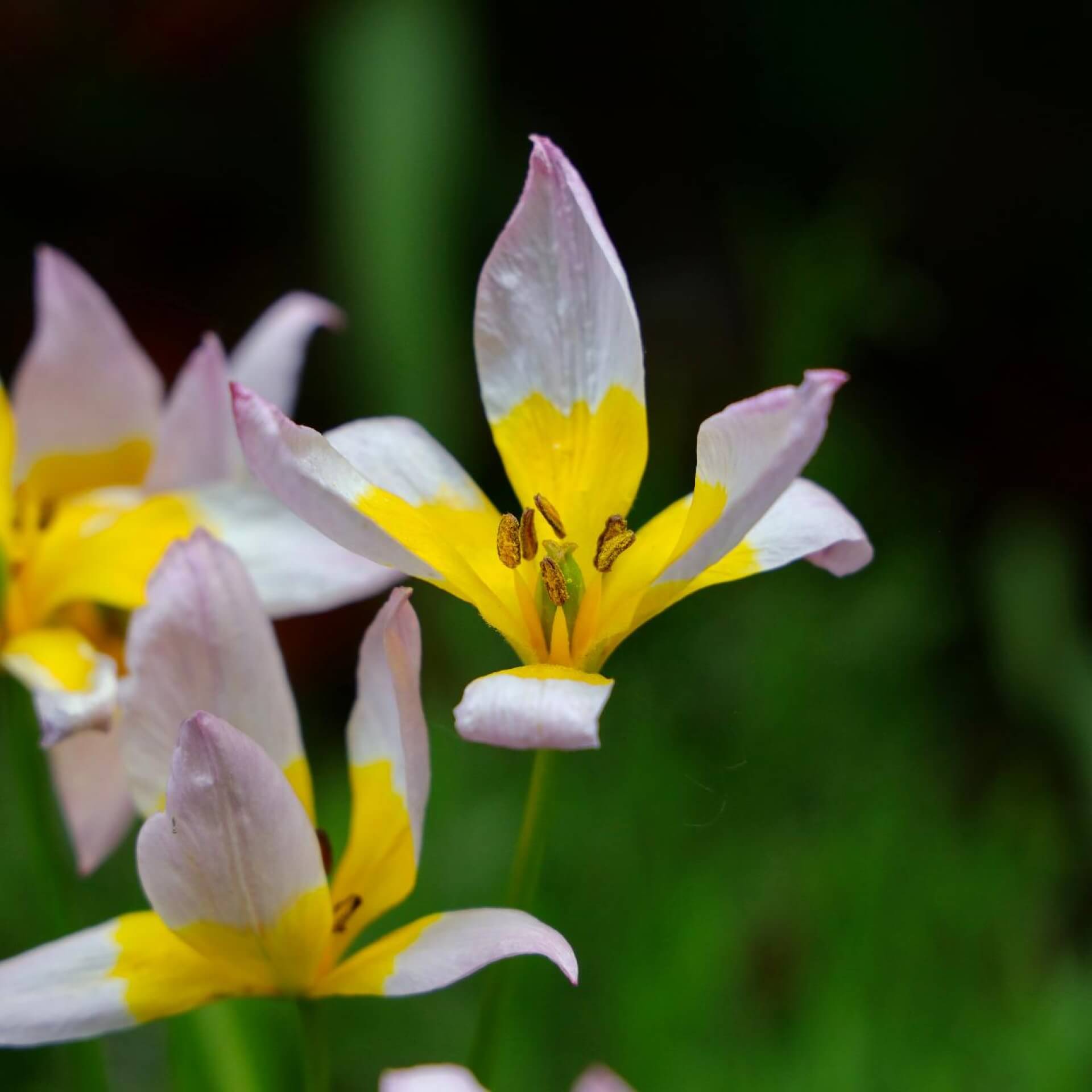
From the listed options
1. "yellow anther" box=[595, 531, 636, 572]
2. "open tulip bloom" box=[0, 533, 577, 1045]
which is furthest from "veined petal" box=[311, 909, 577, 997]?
"yellow anther" box=[595, 531, 636, 572]

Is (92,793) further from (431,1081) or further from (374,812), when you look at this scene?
(431,1081)

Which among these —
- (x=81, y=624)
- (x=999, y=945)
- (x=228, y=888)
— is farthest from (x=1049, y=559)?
(x=228, y=888)

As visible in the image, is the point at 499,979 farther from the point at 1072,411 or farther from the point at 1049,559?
the point at 1072,411

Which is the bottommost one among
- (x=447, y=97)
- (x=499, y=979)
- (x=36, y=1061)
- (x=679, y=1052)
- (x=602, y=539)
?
(x=36, y=1061)

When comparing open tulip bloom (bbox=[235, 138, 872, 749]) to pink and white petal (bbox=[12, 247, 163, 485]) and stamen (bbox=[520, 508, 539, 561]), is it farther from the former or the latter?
pink and white petal (bbox=[12, 247, 163, 485])

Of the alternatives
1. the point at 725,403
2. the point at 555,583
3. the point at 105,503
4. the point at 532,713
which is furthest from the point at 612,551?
the point at 725,403

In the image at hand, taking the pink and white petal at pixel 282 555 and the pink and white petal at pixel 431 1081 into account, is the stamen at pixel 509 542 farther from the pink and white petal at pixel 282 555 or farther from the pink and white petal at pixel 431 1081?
the pink and white petal at pixel 431 1081
